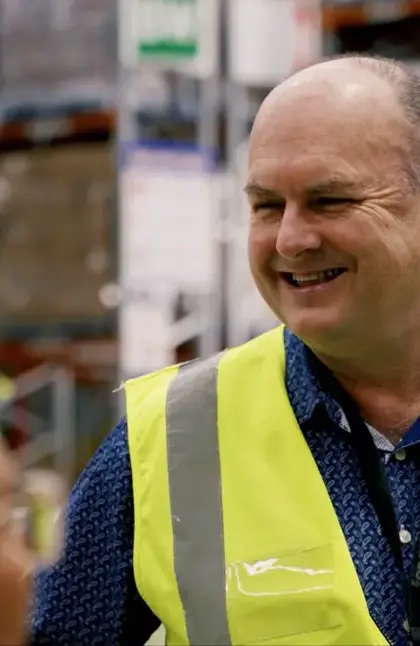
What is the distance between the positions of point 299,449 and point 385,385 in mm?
164

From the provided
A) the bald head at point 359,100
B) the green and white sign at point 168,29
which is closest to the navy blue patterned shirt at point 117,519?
the bald head at point 359,100

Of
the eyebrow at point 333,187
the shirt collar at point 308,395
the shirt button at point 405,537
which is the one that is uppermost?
the eyebrow at point 333,187

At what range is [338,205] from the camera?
1.42 m

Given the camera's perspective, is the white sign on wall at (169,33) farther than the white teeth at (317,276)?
Yes

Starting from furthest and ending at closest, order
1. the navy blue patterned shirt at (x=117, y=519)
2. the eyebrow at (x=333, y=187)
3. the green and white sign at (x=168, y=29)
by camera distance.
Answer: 1. the green and white sign at (x=168, y=29)
2. the navy blue patterned shirt at (x=117, y=519)
3. the eyebrow at (x=333, y=187)

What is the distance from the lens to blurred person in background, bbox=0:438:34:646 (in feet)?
2.92

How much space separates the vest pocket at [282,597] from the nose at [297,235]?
1.29ft

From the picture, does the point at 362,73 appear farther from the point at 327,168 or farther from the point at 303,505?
the point at 303,505

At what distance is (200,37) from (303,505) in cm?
266

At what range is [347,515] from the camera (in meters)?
1.49

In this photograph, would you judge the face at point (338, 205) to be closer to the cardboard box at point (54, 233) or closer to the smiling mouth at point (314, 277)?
the smiling mouth at point (314, 277)

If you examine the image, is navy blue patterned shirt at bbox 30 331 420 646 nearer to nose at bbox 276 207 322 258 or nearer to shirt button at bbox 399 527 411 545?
shirt button at bbox 399 527 411 545

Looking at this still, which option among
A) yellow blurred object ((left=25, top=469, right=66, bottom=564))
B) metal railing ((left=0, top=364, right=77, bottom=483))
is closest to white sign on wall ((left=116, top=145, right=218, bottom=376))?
metal railing ((left=0, top=364, right=77, bottom=483))

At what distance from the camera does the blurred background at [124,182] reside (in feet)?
12.7
